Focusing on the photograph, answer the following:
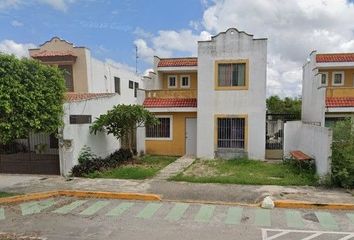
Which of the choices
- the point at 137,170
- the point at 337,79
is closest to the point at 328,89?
the point at 337,79

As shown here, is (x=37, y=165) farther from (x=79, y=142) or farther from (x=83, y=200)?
(x=83, y=200)

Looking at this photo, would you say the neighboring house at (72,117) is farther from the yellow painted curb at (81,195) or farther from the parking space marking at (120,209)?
the parking space marking at (120,209)

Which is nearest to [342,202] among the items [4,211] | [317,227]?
[317,227]

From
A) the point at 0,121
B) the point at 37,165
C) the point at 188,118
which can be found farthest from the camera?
the point at 188,118

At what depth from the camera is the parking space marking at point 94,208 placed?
8297mm

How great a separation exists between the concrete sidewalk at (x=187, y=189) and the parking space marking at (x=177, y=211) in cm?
59

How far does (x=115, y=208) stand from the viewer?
8.69 meters

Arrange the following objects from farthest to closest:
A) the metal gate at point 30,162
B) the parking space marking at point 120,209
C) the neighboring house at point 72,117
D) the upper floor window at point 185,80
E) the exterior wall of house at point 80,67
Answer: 1. the upper floor window at point 185,80
2. the exterior wall of house at point 80,67
3. the metal gate at point 30,162
4. the neighboring house at point 72,117
5. the parking space marking at point 120,209

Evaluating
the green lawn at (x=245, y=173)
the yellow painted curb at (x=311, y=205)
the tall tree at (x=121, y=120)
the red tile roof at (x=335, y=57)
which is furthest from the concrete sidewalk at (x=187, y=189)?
the red tile roof at (x=335, y=57)

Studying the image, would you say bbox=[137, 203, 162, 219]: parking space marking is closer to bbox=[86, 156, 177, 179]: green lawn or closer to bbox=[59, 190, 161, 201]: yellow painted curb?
bbox=[59, 190, 161, 201]: yellow painted curb

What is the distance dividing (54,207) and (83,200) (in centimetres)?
92

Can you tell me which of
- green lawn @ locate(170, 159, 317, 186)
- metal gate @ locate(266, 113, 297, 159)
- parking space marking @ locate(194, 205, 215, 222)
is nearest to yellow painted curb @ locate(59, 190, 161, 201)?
parking space marking @ locate(194, 205, 215, 222)

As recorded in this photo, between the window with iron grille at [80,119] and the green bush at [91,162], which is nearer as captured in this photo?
the green bush at [91,162]

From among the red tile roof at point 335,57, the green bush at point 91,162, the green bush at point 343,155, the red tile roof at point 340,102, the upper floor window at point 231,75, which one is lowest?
the green bush at point 91,162
